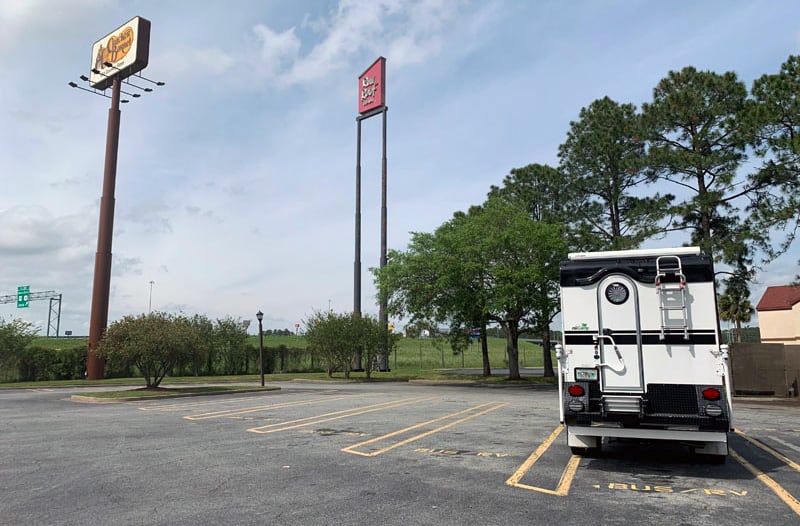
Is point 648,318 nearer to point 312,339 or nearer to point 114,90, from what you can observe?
point 312,339

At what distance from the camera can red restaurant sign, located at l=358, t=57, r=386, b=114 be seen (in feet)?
172

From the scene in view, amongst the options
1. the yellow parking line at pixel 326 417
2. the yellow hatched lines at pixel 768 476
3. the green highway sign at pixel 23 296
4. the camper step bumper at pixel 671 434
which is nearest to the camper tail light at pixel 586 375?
the camper step bumper at pixel 671 434

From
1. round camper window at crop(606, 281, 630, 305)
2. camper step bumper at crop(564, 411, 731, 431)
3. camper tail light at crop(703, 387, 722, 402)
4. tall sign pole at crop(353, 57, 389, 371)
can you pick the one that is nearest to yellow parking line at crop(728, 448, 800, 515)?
camper step bumper at crop(564, 411, 731, 431)

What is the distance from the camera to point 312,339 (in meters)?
36.3

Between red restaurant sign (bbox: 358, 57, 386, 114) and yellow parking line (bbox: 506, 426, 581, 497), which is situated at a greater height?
red restaurant sign (bbox: 358, 57, 386, 114)

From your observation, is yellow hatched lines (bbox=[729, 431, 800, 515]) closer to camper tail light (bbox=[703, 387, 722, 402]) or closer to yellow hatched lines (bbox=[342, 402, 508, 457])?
camper tail light (bbox=[703, 387, 722, 402])

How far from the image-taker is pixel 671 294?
7953mm

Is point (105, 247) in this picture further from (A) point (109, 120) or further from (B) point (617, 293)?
(B) point (617, 293)

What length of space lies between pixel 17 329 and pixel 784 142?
43486 millimetres

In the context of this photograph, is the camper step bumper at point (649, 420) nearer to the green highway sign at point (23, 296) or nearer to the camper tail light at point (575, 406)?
the camper tail light at point (575, 406)

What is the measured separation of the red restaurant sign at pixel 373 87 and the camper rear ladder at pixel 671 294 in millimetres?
47091

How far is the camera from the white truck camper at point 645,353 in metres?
7.52

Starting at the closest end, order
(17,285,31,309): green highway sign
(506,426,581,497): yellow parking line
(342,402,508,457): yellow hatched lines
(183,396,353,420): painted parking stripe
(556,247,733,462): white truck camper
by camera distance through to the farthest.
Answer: (506,426,581,497): yellow parking line → (556,247,733,462): white truck camper → (342,402,508,457): yellow hatched lines → (183,396,353,420): painted parking stripe → (17,285,31,309): green highway sign

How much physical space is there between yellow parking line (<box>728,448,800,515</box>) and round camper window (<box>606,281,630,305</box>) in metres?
2.99
